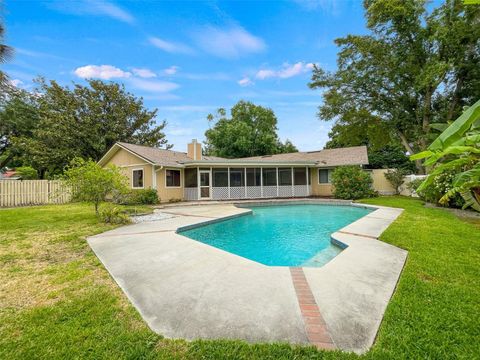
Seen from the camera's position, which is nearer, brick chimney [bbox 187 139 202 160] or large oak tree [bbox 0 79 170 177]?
brick chimney [bbox 187 139 202 160]

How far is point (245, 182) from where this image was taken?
56.4 ft

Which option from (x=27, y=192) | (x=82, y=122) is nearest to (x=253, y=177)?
(x=27, y=192)

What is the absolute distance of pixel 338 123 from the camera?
20.7 m

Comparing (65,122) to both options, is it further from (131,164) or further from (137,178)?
(137,178)

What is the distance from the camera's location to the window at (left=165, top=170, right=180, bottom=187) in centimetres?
1558

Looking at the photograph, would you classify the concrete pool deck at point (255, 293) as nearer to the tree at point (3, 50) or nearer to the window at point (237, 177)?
the window at point (237, 177)

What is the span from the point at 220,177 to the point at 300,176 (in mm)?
6691

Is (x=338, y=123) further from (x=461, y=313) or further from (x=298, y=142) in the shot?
(x=461, y=313)

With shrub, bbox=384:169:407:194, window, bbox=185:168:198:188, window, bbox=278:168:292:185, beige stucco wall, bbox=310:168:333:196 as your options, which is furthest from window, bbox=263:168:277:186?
shrub, bbox=384:169:407:194

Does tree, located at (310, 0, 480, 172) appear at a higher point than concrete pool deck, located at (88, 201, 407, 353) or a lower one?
higher

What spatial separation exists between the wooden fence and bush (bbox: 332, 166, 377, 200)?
57.9ft

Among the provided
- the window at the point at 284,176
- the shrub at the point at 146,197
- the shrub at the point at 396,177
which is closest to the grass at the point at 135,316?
the shrub at the point at 146,197

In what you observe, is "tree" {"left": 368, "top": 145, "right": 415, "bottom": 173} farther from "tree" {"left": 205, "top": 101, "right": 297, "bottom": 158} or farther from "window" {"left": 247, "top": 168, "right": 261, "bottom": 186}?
"window" {"left": 247, "top": 168, "right": 261, "bottom": 186}

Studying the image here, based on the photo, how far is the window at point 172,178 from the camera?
1558 cm
